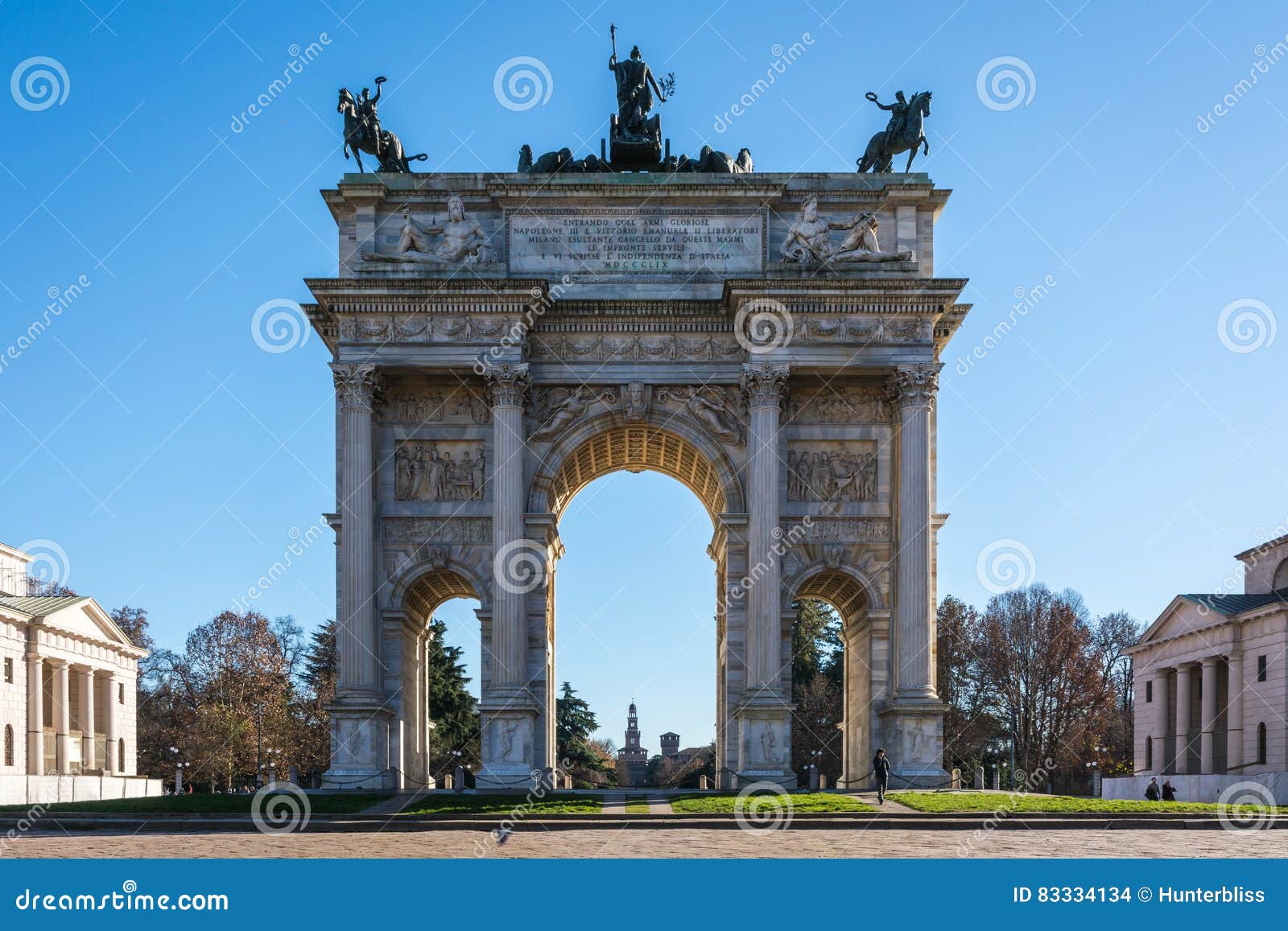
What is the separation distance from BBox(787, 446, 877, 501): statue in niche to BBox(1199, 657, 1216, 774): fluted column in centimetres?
3065

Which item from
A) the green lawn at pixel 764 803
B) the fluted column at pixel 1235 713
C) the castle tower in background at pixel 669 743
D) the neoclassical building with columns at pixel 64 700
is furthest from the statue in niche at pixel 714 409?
the castle tower in background at pixel 669 743

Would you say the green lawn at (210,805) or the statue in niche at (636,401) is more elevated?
the statue in niche at (636,401)

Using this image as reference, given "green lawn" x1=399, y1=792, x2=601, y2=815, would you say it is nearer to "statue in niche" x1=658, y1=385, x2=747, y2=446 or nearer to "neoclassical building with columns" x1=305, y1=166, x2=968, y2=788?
"neoclassical building with columns" x1=305, y1=166, x2=968, y2=788

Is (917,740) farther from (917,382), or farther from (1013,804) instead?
(917,382)

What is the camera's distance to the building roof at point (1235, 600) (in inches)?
2516

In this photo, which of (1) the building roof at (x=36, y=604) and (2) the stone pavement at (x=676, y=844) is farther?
(1) the building roof at (x=36, y=604)

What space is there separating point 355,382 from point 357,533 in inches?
164

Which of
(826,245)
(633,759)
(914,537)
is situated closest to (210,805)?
(914,537)

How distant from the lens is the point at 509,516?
41.5 metres

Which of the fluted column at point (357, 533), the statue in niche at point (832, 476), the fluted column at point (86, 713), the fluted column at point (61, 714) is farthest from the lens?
the fluted column at point (86, 713)

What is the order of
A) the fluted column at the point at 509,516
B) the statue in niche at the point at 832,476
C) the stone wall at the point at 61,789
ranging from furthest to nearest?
1. the stone wall at the point at 61,789
2. the statue in niche at the point at 832,476
3. the fluted column at the point at 509,516

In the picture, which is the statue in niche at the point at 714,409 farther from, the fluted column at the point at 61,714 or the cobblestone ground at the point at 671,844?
the fluted column at the point at 61,714

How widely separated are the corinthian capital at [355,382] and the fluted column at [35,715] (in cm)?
3497

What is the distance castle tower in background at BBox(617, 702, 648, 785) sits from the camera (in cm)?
12138
